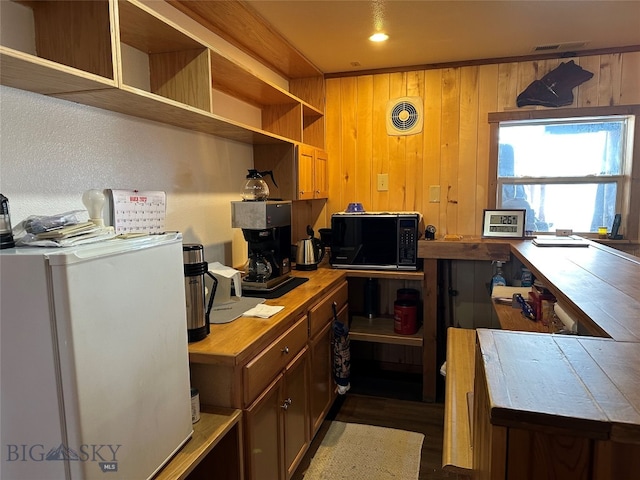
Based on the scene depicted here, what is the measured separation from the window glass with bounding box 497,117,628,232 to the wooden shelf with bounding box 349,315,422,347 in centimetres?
123

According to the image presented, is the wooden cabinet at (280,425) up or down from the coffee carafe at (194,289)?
down

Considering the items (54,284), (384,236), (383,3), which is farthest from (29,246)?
(384,236)

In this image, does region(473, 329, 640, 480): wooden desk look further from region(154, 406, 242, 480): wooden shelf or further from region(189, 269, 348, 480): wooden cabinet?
region(189, 269, 348, 480): wooden cabinet

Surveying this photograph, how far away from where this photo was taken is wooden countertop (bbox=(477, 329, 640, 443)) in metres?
0.62

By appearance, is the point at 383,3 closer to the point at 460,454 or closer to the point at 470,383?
the point at 470,383

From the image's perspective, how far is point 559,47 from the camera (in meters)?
2.79

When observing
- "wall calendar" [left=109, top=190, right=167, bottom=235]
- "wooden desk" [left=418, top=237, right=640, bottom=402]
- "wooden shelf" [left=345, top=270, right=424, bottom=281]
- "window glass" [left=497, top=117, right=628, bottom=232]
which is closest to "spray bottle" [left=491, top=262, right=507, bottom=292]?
"wooden desk" [left=418, top=237, right=640, bottom=402]

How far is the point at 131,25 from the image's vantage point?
1534 mm

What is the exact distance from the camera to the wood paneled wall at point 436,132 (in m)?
2.94

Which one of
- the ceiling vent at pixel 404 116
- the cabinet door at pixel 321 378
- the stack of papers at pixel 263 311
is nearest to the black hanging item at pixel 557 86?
the ceiling vent at pixel 404 116

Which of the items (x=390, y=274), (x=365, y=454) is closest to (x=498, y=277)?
(x=390, y=274)

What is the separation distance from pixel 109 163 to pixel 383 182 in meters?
2.17

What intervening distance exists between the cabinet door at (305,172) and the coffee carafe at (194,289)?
1397 millimetres

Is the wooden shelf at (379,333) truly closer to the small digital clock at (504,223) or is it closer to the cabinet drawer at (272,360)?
the small digital clock at (504,223)
